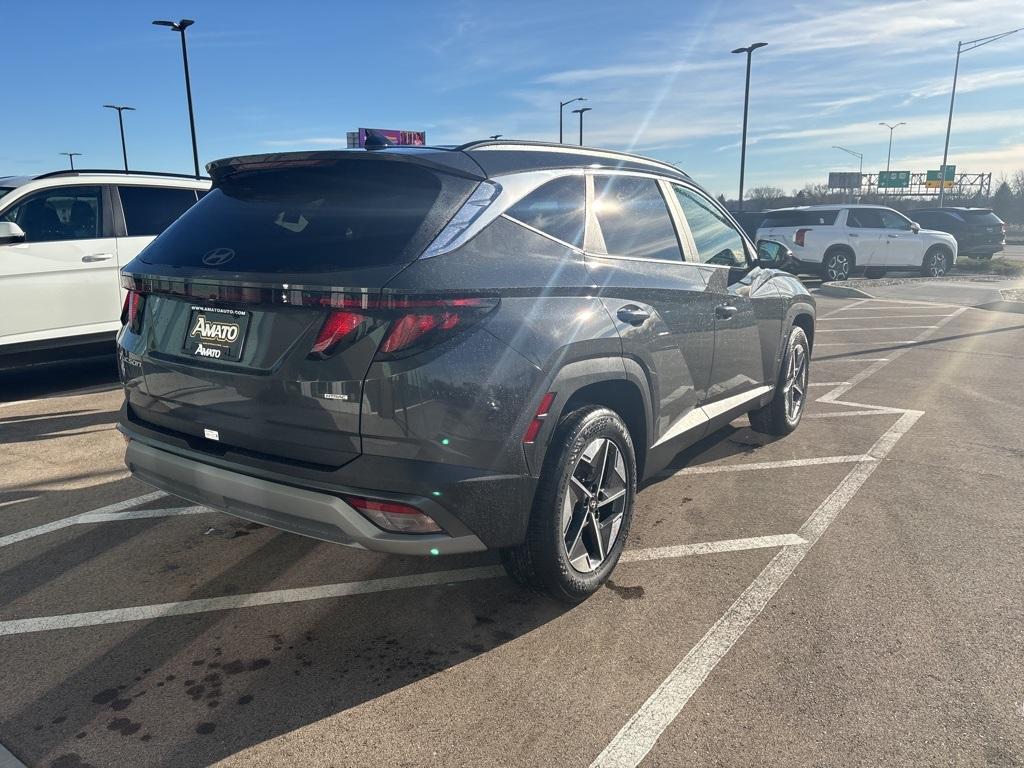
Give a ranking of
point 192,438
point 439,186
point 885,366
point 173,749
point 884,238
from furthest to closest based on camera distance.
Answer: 1. point 884,238
2. point 885,366
3. point 192,438
4. point 439,186
5. point 173,749

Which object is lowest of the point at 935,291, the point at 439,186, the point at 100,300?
the point at 935,291

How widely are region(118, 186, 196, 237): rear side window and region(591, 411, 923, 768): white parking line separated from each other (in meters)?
5.92

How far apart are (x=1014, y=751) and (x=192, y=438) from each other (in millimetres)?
2934

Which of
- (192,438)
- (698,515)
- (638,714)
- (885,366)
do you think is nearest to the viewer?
(638,714)

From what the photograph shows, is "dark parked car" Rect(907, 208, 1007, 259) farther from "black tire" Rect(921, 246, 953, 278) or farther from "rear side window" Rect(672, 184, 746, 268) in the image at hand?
"rear side window" Rect(672, 184, 746, 268)

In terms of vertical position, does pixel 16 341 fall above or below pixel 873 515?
above

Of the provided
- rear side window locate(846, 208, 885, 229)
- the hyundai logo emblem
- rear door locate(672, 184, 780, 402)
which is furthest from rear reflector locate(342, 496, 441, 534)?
rear side window locate(846, 208, 885, 229)

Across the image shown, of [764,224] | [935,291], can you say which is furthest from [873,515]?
[764,224]

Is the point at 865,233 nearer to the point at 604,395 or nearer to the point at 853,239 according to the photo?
the point at 853,239

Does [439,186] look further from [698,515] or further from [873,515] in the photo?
[873,515]

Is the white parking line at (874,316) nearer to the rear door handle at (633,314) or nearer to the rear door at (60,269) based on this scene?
the rear door handle at (633,314)

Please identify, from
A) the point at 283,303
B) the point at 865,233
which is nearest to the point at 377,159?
the point at 283,303

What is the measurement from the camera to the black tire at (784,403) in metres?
5.34

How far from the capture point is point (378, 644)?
2.84 m
